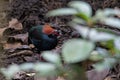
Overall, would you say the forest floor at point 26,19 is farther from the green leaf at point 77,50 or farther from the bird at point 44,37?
the green leaf at point 77,50

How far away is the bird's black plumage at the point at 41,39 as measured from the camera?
3.91 meters

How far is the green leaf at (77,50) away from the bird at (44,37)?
3107 millimetres

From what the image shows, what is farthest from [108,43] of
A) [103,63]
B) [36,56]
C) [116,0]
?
[116,0]

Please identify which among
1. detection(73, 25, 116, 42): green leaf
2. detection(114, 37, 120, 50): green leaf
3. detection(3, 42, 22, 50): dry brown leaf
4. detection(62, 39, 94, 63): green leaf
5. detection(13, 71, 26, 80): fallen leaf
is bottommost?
detection(13, 71, 26, 80): fallen leaf

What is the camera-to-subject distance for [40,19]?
14.6 ft

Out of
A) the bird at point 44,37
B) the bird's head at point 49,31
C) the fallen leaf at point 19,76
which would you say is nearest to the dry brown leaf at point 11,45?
the bird at point 44,37

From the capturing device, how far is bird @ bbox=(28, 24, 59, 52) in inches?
154

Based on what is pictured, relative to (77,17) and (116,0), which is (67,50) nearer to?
(77,17)

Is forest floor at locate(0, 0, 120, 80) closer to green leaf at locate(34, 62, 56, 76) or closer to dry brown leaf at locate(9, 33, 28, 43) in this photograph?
dry brown leaf at locate(9, 33, 28, 43)

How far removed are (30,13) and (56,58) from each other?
12.0ft

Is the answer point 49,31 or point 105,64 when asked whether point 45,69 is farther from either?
point 49,31

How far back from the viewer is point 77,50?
0.76 metres

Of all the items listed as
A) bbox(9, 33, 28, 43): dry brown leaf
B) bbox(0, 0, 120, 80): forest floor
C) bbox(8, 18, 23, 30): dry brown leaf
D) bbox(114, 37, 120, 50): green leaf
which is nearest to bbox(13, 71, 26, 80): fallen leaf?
bbox(0, 0, 120, 80): forest floor

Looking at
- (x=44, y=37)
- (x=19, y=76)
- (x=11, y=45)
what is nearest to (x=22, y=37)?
(x=11, y=45)
